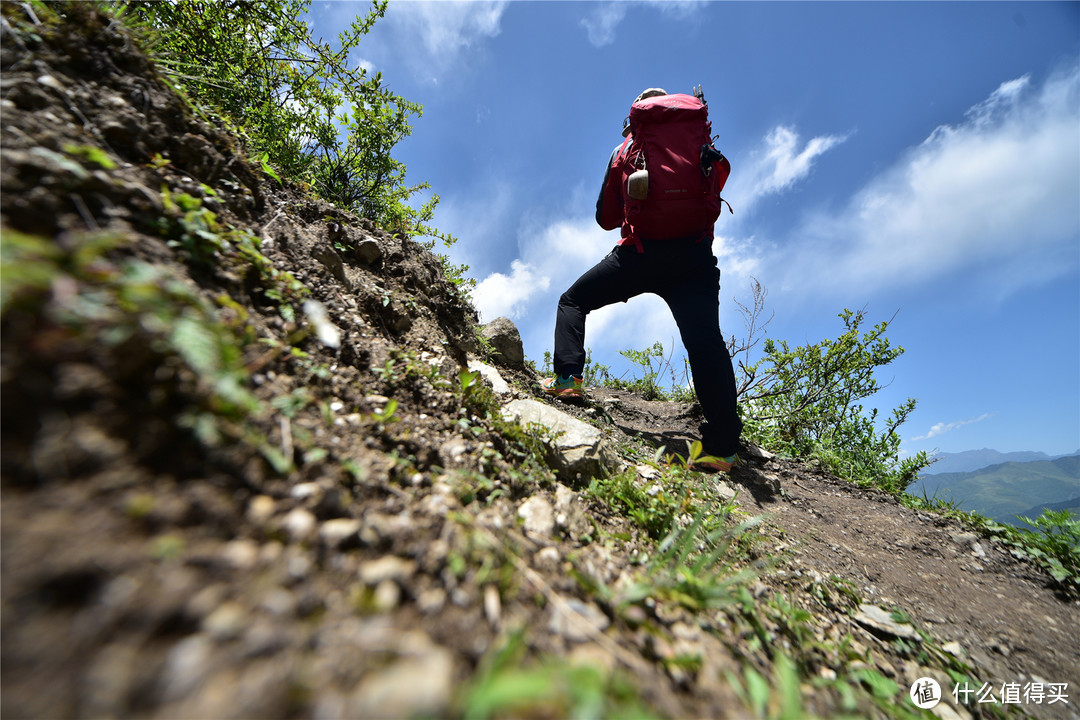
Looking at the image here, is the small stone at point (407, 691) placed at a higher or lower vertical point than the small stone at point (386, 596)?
lower

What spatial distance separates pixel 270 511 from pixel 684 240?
11.9 ft

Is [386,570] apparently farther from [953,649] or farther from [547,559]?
[953,649]

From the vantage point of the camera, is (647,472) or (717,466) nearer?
(647,472)

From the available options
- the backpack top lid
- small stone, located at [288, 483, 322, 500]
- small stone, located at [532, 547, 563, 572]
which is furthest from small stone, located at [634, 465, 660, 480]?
the backpack top lid

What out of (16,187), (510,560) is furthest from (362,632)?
(16,187)

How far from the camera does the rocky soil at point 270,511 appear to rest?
0.57 m

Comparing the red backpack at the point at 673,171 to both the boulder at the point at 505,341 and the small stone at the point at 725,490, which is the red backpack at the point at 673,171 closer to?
the boulder at the point at 505,341

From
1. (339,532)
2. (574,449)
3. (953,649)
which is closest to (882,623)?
(953,649)

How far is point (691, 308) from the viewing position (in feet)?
11.6

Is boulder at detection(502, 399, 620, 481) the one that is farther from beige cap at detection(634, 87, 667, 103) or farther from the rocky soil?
beige cap at detection(634, 87, 667, 103)

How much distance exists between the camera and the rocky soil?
1.87 feet

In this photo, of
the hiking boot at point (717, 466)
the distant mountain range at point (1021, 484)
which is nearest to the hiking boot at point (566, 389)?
the hiking boot at point (717, 466)

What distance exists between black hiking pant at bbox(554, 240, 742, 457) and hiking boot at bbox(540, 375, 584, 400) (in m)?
0.08

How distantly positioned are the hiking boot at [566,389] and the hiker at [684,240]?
0.01 metres
